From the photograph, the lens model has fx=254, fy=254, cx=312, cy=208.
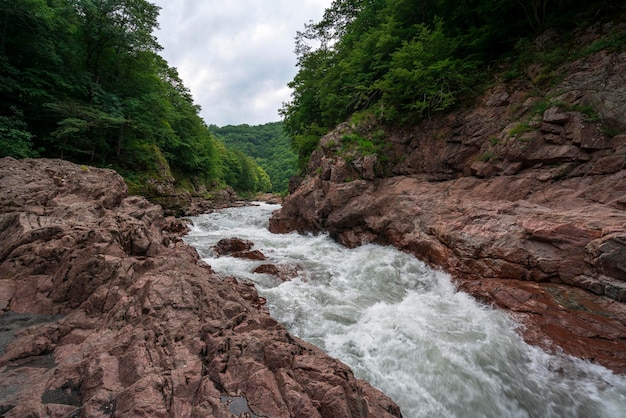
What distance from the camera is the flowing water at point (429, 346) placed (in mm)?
4129

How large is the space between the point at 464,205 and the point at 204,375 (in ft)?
30.3

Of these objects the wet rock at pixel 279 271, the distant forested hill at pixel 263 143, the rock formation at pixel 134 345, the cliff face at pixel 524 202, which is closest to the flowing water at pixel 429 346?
the wet rock at pixel 279 271

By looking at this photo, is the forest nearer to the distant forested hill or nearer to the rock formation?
the rock formation

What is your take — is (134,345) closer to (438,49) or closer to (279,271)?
(279,271)

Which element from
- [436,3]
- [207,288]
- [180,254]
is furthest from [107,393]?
[436,3]

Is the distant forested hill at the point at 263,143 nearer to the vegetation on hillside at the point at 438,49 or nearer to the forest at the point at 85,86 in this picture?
the forest at the point at 85,86

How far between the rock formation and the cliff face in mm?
5026

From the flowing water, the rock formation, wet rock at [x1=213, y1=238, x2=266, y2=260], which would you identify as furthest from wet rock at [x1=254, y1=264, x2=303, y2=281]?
the rock formation

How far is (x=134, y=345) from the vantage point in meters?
3.15

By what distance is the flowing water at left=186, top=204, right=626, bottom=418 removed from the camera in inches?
163

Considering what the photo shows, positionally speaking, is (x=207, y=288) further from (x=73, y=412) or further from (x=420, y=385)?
(x=420, y=385)

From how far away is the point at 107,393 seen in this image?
255 centimetres

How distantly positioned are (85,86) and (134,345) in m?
20.2

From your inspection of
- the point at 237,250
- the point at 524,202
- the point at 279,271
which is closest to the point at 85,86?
the point at 237,250
